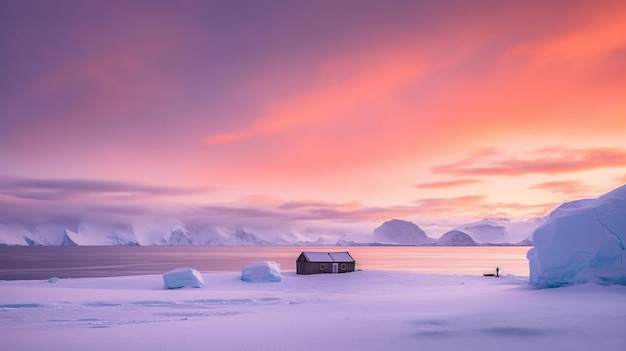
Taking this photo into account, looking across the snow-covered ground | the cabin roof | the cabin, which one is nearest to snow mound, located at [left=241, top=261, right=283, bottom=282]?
the cabin

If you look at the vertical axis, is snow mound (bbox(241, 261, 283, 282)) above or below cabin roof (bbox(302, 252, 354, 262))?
below

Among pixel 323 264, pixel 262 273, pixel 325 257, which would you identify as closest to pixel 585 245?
pixel 262 273

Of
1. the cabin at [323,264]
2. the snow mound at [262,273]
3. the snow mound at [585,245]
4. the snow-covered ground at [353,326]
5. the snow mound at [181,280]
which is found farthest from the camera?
the cabin at [323,264]

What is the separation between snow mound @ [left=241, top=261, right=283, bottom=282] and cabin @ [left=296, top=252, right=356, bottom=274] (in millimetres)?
9485

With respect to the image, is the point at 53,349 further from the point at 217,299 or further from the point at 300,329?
the point at 217,299

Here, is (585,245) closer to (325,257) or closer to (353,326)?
Result: (353,326)

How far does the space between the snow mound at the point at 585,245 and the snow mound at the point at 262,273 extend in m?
31.7

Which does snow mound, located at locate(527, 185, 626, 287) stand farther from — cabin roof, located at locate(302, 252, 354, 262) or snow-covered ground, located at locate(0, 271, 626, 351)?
cabin roof, located at locate(302, 252, 354, 262)

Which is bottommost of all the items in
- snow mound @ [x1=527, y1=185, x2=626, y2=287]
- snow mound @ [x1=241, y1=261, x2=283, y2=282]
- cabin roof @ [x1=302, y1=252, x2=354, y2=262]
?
snow mound @ [x1=241, y1=261, x2=283, y2=282]

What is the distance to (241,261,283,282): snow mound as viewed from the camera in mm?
56469

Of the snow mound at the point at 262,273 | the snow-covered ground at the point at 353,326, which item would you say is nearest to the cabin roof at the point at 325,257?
the snow mound at the point at 262,273

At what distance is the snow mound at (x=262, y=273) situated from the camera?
5647cm

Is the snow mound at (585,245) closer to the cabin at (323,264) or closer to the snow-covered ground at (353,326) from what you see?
the snow-covered ground at (353,326)

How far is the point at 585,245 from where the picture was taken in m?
28.1
